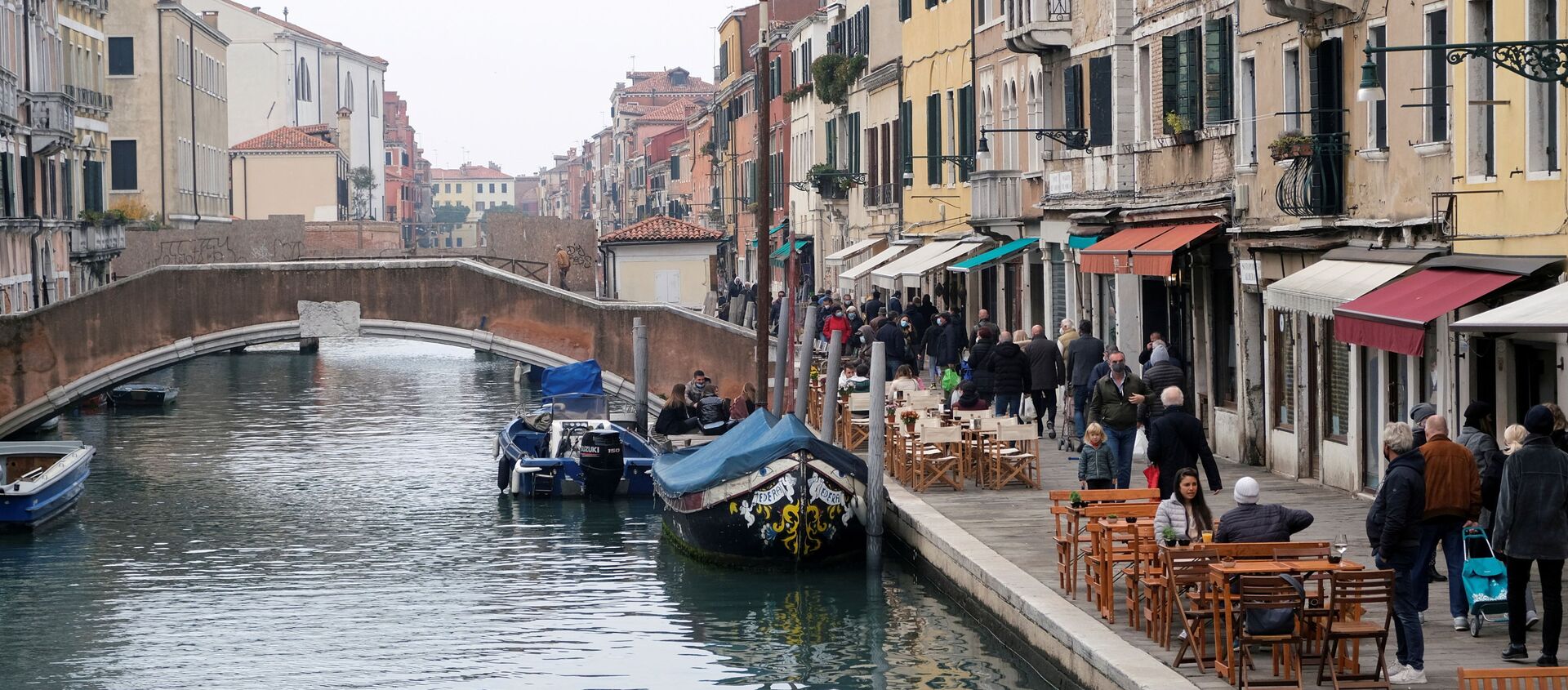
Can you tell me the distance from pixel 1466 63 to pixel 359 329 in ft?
66.3

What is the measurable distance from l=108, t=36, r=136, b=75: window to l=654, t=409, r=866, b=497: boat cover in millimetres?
40921

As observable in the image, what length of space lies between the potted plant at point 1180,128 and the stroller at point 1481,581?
10650mm

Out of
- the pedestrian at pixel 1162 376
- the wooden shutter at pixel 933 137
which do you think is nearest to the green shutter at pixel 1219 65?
the pedestrian at pixel 1162 376

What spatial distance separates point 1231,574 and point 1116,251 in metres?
12.1

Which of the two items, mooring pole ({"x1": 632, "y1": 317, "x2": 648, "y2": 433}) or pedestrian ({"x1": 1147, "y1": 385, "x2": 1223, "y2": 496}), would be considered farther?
mooring pole ({"x1": 632, "y1": 317, "x2": 648, "y2": 433})

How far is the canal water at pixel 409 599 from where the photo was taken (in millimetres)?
15062

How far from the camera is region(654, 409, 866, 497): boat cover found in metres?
17.9

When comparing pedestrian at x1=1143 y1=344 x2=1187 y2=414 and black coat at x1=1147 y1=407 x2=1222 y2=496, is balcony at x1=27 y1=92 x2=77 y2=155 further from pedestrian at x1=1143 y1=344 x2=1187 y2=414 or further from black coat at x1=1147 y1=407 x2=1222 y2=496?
black coat at x1=1147 y1=407 x2=1222 y2=496

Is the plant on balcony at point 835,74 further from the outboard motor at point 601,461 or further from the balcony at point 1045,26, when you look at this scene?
the outboard motor at point 601,461

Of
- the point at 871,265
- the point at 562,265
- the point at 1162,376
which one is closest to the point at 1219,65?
the point at 1162,376

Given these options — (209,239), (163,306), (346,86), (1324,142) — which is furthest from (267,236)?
(346,86)

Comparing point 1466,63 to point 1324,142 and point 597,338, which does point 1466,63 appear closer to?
point 1324,142

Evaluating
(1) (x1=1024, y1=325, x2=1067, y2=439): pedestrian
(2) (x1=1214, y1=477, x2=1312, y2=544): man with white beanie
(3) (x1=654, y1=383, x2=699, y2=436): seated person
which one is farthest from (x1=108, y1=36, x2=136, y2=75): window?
(2) (x1=1214, y1=477, x2=1312, y2=544): man with white beanie

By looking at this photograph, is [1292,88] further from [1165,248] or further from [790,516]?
[790,516]
